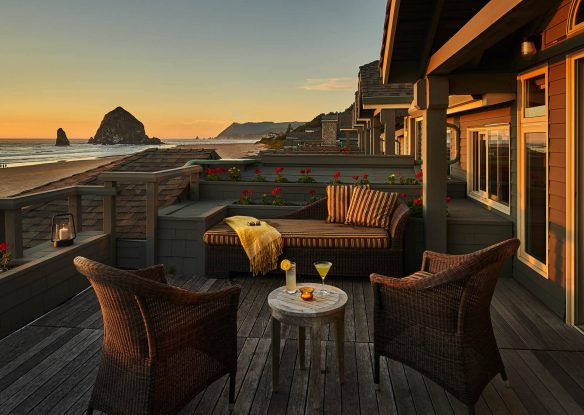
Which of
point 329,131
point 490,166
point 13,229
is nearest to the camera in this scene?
point 13,229

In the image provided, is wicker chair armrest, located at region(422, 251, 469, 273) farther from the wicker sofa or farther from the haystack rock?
the haystack rock

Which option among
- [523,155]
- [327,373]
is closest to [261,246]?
[327,373]

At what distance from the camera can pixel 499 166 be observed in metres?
6.28

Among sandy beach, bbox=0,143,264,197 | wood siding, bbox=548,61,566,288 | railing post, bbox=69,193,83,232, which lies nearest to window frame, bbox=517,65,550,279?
wood siding, bbox=548,61,566,288

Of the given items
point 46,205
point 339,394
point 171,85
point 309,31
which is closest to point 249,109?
point 171,85

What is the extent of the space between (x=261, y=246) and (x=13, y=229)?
2537 mm

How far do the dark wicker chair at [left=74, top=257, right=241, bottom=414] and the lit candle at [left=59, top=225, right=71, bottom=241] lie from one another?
2829mm

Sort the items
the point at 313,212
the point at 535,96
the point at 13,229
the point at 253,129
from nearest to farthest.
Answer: the point at 13,229, the point at 535,96, the point at 313,212, the point at 253,129

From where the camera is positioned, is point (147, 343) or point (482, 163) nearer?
point (147, 343)

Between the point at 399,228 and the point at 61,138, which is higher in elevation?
the point at 61,138

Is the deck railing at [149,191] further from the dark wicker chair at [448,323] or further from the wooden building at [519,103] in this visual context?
the dark wicker chair at [448,323]

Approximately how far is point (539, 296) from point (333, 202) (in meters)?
2.70

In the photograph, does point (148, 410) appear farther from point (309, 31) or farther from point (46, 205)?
point (309, 31)

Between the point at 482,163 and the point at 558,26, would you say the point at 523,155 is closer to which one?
the point at 558,26
